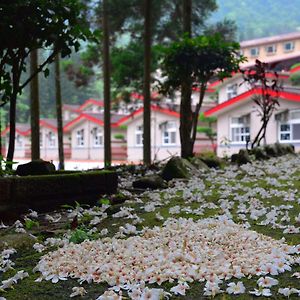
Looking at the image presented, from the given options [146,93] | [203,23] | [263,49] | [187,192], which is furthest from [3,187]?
[263,49]

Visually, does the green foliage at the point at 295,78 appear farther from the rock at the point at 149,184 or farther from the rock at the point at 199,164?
the rock at the point at 149,184

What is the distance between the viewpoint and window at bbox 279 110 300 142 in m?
19.4

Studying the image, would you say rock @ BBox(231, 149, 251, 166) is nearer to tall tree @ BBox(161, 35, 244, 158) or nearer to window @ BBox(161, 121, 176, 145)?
tall tree @ BBox(161, 35, 244, 158)

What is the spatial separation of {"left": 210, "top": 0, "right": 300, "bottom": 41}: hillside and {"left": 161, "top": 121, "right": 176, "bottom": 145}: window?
40.8m

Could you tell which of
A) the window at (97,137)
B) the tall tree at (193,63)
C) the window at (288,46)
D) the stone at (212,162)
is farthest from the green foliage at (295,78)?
the stone at (212,162)

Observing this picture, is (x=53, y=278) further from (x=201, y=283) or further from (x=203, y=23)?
(x=203, y=23)

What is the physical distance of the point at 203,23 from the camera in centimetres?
1553

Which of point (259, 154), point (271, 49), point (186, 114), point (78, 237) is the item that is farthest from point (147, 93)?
point (271, 49)

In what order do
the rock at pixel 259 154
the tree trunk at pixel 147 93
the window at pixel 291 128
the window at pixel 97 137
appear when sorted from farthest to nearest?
the window at pixel 97 137
the window at pixel 291 128
the tree trunk at pixel 147 93
the rock at pixel 259 154

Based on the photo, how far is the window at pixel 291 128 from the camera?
19391 mm

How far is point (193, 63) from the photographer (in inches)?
351

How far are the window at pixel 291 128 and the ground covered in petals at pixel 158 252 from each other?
1538 centimetres

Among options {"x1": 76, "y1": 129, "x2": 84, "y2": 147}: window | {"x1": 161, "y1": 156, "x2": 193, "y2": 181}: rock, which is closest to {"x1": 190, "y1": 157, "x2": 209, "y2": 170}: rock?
{"x1": 161, "y1": 156, "x2": 193, "y2": 181}: rock

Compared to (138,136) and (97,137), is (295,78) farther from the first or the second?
(97,137)
